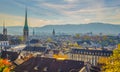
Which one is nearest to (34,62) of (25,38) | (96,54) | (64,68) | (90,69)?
(64,68)

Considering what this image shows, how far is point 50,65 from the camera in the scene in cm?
4888

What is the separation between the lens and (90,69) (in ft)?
162

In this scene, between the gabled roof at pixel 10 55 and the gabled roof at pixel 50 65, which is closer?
the gabled roof at pixel 50 65

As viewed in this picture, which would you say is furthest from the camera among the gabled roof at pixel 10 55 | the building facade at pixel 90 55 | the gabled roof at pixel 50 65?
the building facade at pixel 90 55

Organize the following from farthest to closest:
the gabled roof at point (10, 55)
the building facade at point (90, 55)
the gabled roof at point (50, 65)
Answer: the building facade at point (90, 55)
the gabled roof at point (10, 55)
the gabled roof at point (50, 65)

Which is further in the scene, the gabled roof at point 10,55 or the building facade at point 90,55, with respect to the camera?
the building facade at point 90,55

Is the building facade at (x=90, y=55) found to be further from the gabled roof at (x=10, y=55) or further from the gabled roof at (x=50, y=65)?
the gabled roof at (x=50, y=65)

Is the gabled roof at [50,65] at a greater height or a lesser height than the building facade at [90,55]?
greater

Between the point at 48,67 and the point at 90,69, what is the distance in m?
8.29

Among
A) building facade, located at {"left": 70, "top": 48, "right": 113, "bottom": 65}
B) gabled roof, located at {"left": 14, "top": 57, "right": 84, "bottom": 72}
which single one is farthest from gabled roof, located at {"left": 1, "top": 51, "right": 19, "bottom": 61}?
building facade, located at {"left": 70, "top": 48, "right": 113, "bottom": 65}

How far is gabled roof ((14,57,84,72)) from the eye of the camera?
155ft

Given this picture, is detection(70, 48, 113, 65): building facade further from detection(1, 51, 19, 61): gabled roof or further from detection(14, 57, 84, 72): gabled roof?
detection(14, 57, 84, 72): gabled roof

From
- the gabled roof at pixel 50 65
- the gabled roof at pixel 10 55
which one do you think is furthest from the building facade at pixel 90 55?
the gabled roof at pixel 50 65

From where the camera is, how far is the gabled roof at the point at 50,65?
4719cm
